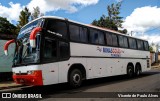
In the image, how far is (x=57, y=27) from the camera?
11.1m

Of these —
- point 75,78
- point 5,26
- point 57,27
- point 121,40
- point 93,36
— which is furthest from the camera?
point 5,26

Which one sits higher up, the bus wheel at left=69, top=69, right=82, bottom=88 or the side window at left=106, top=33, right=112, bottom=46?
the side window at left=106, top=33, right=112, bottom=46

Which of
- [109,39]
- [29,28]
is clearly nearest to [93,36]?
[109,39]

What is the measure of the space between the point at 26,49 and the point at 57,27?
5.99ft

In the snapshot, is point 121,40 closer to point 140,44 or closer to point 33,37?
point 140,44

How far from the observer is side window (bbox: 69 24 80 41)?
11.9 m

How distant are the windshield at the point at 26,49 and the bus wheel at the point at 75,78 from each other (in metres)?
2.40

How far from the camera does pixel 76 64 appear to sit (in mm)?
12023

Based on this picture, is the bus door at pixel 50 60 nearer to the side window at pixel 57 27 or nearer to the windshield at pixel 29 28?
the side window at pixel 57 27

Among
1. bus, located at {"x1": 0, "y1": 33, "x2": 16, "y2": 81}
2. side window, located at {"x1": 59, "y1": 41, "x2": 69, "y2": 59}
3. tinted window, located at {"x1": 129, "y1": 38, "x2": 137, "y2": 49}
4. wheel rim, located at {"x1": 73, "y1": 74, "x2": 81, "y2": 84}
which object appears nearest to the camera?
side window, located at {"x1": 59, "y1": 41, "x2": 69, "y2": 59}

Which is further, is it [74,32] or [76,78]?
[74,32]

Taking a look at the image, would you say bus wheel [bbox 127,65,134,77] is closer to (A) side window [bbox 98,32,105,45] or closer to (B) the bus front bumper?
(A) side window [bbox 98,32,105,45]

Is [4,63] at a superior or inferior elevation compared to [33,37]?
inferior

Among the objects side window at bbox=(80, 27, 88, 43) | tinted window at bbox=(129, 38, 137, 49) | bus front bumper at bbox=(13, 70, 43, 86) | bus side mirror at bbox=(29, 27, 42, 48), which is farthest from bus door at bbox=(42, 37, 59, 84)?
tinted window at bbox=(129, 38, 137, 49)
